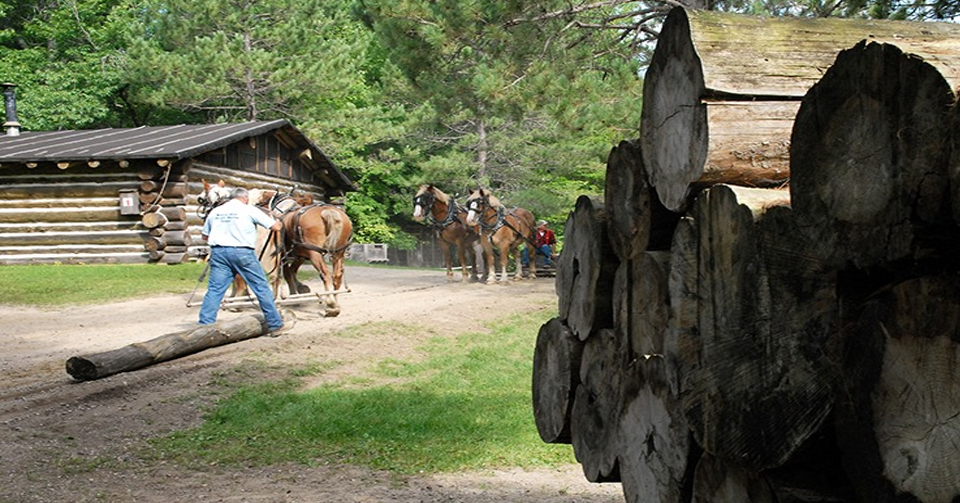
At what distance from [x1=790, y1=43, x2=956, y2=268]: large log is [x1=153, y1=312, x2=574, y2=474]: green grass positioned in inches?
154

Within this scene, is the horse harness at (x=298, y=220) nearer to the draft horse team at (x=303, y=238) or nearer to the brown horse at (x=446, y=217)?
the draft horse team at (x=303, y=238)

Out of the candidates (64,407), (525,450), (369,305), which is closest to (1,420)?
(64,407)

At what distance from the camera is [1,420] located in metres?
6.22

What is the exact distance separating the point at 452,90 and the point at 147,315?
9.61 metres

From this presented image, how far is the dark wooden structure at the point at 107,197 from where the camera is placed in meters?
20.6

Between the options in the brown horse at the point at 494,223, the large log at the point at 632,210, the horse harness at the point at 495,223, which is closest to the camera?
the large log at the point at 632,210

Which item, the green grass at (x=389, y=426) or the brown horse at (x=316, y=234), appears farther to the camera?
the brown horse at (x=316, y=234)

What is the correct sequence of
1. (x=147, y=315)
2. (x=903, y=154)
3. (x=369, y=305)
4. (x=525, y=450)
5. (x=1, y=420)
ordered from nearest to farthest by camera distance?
(x=903, y=154) < (x=525, y=450) < (x=1, y=420) < (x=147, y=315) < (x=369, y=305)

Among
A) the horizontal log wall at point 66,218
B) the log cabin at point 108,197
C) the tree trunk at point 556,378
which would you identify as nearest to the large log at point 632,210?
the tree trunk at point 556,378

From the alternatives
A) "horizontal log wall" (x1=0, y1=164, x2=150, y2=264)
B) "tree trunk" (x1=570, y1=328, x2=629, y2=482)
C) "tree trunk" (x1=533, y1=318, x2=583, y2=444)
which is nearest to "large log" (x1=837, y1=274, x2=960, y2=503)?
"tree trunk" (x1=570, y1=328, x2=629, y2=482)

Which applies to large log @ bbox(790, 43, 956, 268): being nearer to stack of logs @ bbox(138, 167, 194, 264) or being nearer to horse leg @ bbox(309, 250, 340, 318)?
horse leg @ bbox(309, 250, 340, 318)

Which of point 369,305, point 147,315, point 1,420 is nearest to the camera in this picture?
point 1,420

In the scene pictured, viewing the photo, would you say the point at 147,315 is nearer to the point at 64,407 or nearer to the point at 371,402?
the point at 64,407

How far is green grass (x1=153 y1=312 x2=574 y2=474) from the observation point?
5.61 m
